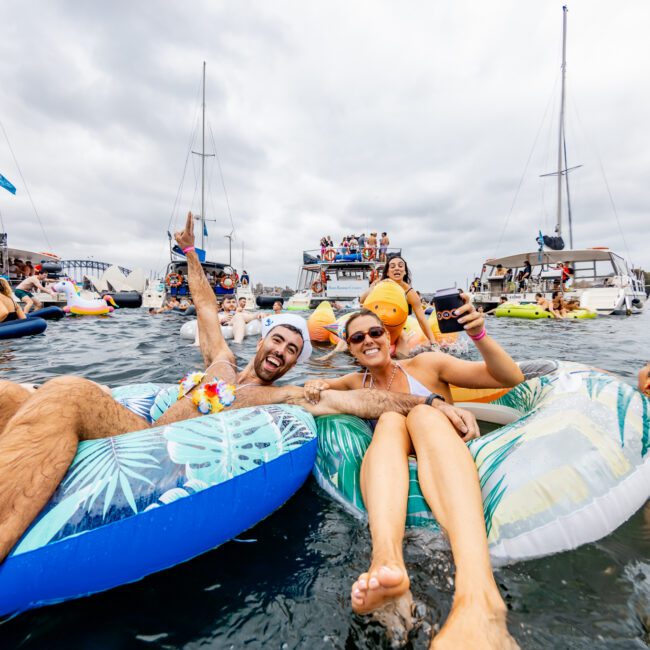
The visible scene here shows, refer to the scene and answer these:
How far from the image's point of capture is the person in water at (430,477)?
1.26 m

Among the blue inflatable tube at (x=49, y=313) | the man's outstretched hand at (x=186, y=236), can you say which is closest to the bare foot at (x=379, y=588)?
the man's outstretched hand at (x=186, y=236)

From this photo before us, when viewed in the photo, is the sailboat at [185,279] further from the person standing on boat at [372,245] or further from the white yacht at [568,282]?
the white yacht at [568,282]

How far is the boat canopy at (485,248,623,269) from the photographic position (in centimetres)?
2028

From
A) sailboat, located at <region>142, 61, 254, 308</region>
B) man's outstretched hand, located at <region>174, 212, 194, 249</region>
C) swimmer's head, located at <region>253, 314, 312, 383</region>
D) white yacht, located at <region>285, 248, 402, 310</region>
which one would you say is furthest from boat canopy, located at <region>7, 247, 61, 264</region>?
swimmer's head, located at <region>253, 314, 312, 383</region>

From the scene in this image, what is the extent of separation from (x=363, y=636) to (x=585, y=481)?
1230 mm

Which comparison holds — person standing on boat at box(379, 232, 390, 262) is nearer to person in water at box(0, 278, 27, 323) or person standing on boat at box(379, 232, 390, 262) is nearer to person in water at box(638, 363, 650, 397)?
person in water at box(0, 278, 27, 323)

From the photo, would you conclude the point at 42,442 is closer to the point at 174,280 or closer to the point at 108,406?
the point at 108,406

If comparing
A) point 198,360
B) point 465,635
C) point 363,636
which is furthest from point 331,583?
point 198,360

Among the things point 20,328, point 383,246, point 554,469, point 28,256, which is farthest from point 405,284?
point 28,256

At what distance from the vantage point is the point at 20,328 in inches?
313

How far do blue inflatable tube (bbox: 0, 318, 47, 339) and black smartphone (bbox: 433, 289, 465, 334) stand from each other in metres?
9.45

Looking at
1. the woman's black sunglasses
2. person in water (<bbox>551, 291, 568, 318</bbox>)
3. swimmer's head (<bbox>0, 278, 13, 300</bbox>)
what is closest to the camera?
the woman's black sunglasses

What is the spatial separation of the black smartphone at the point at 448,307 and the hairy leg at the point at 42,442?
187cm

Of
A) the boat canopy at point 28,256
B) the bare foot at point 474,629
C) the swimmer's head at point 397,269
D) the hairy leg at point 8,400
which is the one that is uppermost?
the boat canopy at point 28,256
